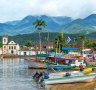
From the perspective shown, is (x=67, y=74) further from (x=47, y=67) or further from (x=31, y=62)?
(x=31, y=62)

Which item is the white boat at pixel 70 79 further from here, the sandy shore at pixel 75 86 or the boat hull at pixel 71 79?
the sandy shore at pixel 75 86

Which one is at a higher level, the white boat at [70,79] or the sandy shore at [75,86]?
the white boat at [70,79]

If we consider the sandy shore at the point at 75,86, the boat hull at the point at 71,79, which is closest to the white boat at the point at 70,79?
the boat hull at the point at 71,79

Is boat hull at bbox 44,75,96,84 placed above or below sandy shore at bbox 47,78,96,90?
above

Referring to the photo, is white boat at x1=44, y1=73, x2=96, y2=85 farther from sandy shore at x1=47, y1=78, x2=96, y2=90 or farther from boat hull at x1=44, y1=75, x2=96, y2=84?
sandy shore at x1=47, y1=78, x2=96, y2=90

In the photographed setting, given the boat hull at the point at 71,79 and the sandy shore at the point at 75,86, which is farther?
the boat hull at the point at 71,79

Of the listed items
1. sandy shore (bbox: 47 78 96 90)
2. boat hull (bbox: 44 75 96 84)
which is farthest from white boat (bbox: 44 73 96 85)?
sandy shore (bbox: 47 78 96 90)

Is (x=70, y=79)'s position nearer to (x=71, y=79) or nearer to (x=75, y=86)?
(x=71, y=79)

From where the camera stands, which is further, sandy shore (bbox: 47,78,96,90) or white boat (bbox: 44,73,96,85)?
white boat (bbox: 44,73,96,85)

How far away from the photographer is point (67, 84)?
5381cm

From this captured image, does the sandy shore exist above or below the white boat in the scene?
below

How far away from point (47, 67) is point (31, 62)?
9001 millimetres

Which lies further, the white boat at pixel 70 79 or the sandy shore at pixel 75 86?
the white boat at pixel 70 79

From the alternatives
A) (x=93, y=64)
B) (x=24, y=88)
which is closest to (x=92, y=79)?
(x=24, y=88)
